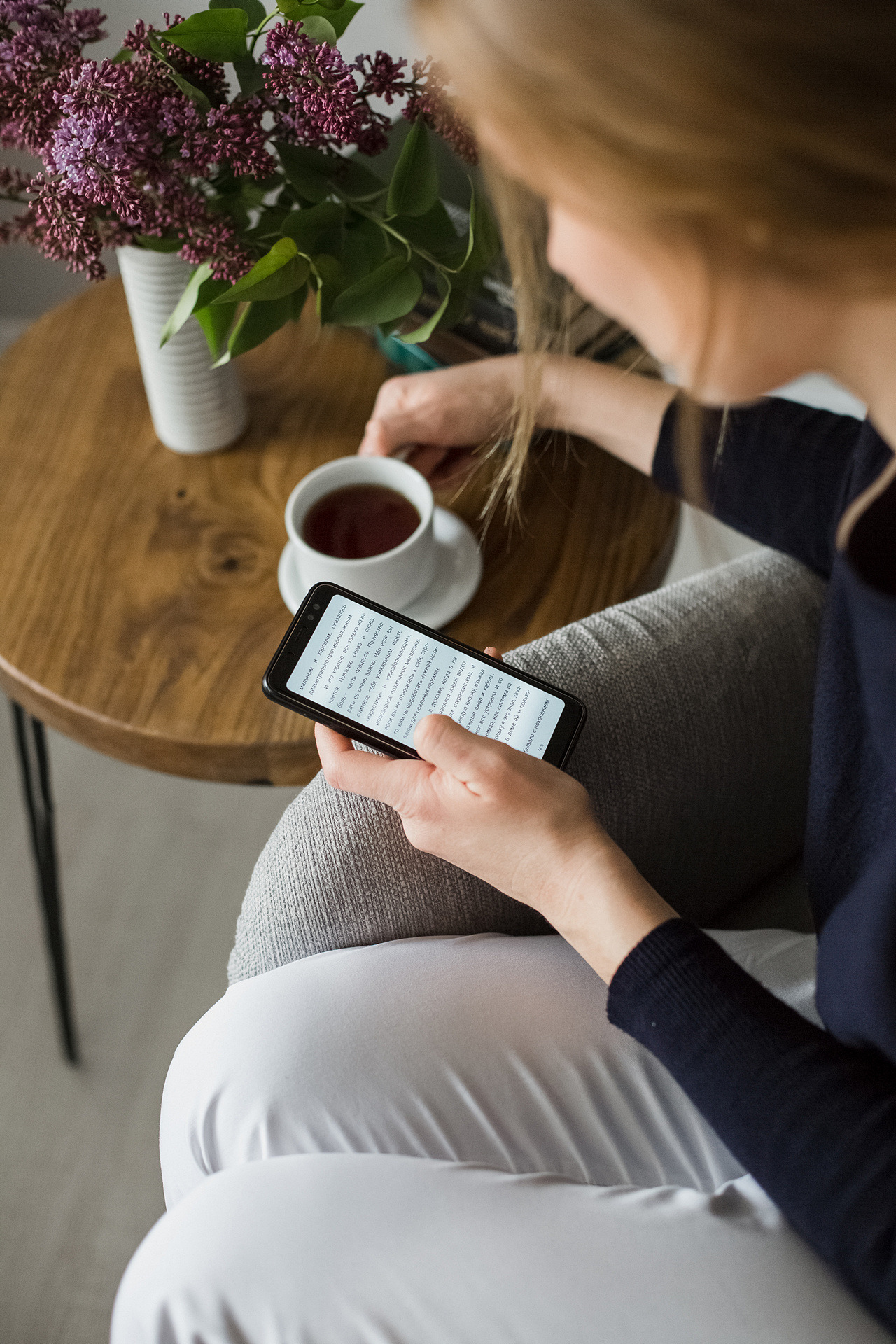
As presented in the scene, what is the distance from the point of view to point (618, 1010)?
58 centimetres

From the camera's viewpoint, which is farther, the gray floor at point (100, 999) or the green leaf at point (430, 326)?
the gray floor at point (100, 999)

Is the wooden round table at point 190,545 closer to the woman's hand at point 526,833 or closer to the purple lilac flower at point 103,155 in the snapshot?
the woman's hand at point 526,833

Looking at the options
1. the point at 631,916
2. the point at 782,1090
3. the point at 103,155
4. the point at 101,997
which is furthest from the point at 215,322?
the point at 101,997

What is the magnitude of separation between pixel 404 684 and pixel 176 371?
12.4 inches

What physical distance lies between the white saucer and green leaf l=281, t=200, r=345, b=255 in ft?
0.65

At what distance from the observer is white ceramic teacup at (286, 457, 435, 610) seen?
0.70 metres

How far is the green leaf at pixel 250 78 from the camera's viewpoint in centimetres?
64

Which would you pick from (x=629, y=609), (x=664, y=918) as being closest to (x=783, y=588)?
(x=629, y=609)

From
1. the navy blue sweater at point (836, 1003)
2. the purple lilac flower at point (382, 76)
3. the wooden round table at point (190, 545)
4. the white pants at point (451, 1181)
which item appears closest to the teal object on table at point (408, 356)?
the wooden round table at point (190, 545)

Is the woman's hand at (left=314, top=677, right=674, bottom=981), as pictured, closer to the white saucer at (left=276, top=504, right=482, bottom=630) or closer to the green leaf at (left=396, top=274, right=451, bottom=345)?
the white saucer at (left=276, top=504, right=482, bottom=630)

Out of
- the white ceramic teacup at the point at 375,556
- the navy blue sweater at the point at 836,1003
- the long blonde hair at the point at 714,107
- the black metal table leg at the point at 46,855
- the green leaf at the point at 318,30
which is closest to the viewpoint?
the long blonde hair at the point at 714,107

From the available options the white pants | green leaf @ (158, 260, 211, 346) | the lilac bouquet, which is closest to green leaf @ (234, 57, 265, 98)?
the lilac bouquet

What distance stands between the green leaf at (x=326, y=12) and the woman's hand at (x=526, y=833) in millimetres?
402

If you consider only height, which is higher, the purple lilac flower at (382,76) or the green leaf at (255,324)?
the purple lilac flower at (382,76)
